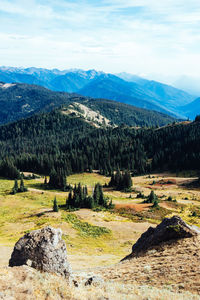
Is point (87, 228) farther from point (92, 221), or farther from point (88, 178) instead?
point (88, 178)

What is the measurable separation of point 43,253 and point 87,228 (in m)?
39.8

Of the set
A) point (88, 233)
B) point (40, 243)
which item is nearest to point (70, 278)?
point (40, 243)

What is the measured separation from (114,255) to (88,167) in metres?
135

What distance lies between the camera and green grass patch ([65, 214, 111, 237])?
174ft

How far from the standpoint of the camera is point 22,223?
59250 millimetres

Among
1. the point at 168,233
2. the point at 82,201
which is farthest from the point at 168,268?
the point at 82,201

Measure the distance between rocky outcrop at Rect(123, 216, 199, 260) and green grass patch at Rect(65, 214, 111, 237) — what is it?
2717cm

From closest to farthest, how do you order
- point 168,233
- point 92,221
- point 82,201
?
1. point 168,233
2. point 92,221
3. point 82,201

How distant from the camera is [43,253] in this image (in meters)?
17.4

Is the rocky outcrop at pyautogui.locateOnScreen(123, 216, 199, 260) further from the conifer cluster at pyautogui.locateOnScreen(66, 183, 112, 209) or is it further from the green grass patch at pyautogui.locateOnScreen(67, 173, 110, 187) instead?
the green grass patch at pyautogui.locateOnScreen(67, 173, 110, 187)

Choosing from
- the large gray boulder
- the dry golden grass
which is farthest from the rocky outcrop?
the large gray boulder

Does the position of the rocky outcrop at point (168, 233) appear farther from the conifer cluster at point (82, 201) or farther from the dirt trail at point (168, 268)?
the conifer cluster at point (82, 201)

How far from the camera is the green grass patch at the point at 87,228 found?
52.9 meters

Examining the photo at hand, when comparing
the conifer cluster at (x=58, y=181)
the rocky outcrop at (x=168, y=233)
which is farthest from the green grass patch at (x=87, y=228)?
the conifer cluster at (x=58, y=181)
